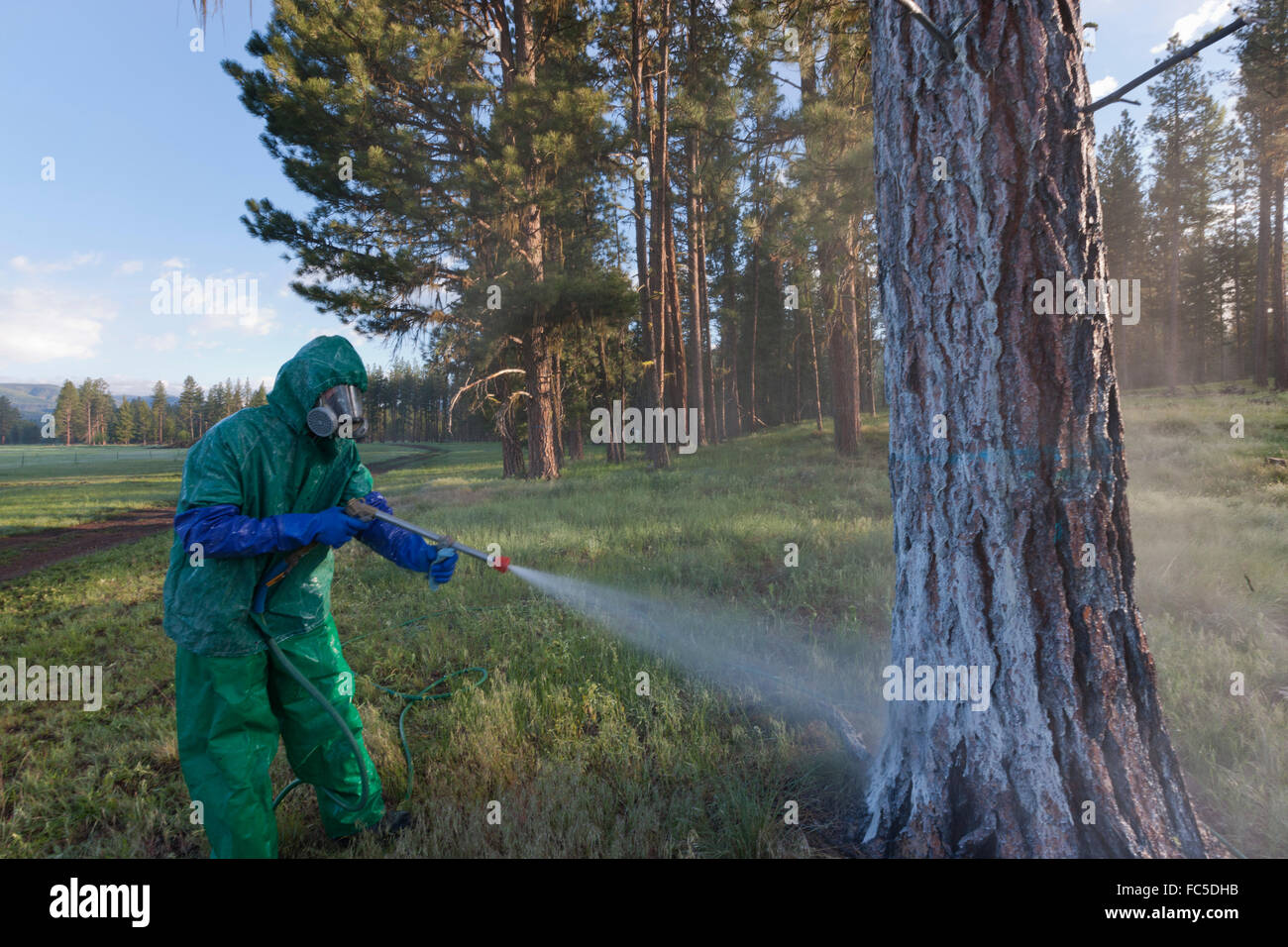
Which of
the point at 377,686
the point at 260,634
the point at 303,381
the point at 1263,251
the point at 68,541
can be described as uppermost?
the point at 1263,251

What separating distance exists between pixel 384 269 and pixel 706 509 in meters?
9.34

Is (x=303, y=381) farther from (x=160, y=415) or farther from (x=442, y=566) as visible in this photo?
(x=160, y=415)

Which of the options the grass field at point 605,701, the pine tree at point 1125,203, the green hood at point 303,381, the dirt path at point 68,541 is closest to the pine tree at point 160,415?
the dirt path at point 68,541

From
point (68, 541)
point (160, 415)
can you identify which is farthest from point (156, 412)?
point (68, 541)

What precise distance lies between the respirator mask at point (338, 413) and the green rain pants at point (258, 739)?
99 cm

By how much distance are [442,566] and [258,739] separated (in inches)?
41.9

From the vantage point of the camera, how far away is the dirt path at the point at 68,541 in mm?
9484

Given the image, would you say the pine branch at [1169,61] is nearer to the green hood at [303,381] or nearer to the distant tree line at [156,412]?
the green hood at [303,381]

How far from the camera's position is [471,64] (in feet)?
45.8

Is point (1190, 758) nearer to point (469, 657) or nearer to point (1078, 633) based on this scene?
point (1078, 633)

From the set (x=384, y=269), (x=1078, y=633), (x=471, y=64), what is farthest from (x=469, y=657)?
(x=471, y=64)

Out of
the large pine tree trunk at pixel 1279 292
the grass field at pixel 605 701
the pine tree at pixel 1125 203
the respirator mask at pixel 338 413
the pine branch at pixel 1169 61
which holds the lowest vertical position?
the grass field at pixel 605 701

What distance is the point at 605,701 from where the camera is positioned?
136 inches

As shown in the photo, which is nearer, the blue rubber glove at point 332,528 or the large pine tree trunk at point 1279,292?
the blue rubber glove at point 332,528
